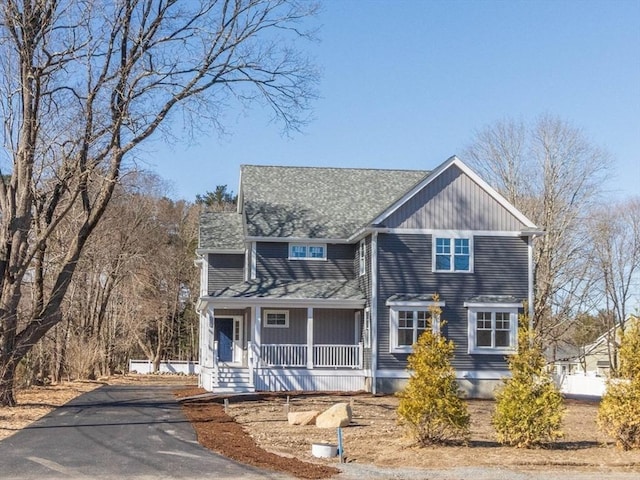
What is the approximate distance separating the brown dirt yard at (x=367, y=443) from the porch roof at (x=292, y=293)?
191 inches

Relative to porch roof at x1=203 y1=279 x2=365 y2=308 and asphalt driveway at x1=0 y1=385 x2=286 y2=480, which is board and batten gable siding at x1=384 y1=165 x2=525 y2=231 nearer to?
porch roof at x1=203 y1=279 x2=365 y2=308

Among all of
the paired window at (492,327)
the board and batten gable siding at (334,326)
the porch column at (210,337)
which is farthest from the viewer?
the board and batten gable siding at (334,326)

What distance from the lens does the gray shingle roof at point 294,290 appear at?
94.2 ft

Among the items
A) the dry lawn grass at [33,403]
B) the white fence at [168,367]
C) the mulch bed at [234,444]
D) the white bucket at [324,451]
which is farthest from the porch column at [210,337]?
the white fence at [168,367]

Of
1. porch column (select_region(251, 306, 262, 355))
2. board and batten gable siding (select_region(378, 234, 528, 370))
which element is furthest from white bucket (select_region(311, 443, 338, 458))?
porch column (select_region(251, 306, 262, 355))

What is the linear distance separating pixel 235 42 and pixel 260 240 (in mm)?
8336

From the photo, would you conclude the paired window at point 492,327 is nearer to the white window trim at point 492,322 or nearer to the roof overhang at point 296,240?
the white window trim at point 492,322

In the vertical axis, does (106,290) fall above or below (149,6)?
below

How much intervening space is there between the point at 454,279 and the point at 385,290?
2.43m

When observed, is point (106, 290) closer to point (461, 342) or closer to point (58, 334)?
point (58, 334)

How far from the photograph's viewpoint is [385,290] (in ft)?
91.8

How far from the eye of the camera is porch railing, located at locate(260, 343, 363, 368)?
28844mm

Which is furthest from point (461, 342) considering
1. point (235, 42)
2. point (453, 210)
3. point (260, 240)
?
point (235, 42)

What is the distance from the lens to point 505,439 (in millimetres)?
15305
